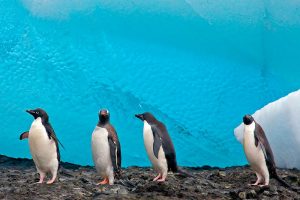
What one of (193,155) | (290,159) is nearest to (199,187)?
(290,159)

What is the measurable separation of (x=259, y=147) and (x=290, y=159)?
170cm

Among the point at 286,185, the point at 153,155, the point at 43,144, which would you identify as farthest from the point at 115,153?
the point at 286,185

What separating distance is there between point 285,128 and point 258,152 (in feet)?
5.57

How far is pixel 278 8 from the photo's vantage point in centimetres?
796

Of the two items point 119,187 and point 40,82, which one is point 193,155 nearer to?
point 40,82

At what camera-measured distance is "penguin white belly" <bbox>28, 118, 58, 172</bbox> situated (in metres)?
4.16

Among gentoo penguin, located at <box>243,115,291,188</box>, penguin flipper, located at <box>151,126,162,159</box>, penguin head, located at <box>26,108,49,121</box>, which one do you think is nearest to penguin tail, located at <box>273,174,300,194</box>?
gentoo penguin, located at <box>243,115,291,188</box>

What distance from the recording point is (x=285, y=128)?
6125 millimetres

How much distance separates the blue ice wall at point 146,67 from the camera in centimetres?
739

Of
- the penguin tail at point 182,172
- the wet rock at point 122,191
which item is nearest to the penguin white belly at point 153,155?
the penguin tail at point 182,172

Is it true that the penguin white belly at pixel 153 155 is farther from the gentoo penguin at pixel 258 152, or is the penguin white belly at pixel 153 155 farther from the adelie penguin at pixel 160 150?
the gentoo penguin at pixel 258 152

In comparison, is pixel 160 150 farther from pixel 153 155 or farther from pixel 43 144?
pixel 43 144

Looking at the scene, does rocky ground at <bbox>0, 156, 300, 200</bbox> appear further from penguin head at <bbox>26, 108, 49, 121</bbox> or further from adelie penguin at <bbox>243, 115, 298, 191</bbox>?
penguin head at <bbox>26, 108, 49, 121</bbox>

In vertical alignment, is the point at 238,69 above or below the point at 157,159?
above
